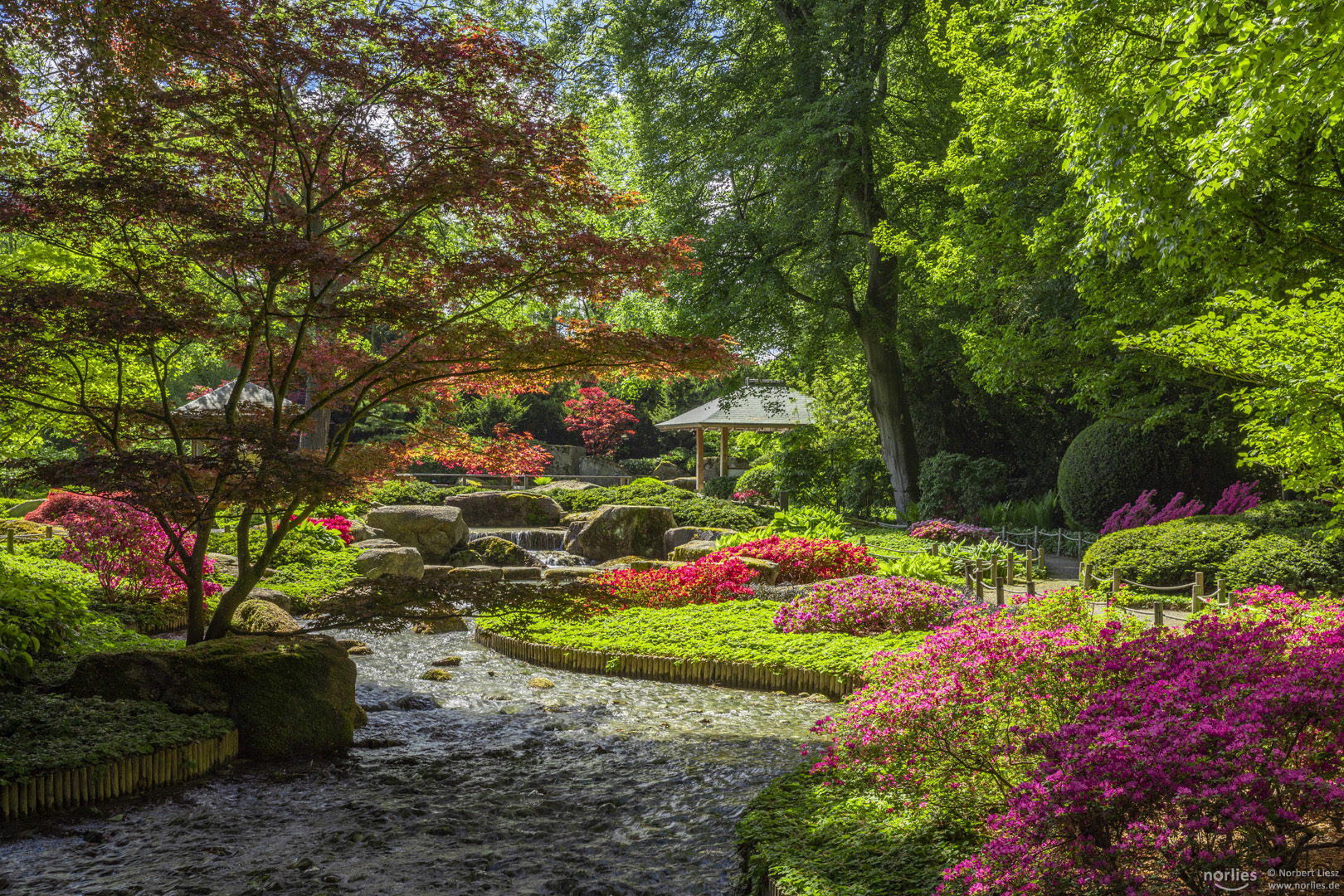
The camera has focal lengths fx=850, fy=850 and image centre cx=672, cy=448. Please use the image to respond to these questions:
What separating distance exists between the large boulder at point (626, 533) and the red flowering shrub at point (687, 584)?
14.9 ft

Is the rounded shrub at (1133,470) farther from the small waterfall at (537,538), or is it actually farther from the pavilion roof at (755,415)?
the small waterfall at (537,538)

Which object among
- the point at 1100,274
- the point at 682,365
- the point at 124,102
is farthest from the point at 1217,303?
the point at 124,102

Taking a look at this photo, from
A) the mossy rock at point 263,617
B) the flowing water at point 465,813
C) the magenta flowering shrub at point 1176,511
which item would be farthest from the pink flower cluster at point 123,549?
the magenta flowering shrub at point 1176,511

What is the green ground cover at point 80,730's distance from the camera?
4.10 meters

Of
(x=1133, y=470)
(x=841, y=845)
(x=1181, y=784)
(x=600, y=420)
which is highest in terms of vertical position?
(x=600, y=420)

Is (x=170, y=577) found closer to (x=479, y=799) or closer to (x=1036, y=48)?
(x=479, y=799)

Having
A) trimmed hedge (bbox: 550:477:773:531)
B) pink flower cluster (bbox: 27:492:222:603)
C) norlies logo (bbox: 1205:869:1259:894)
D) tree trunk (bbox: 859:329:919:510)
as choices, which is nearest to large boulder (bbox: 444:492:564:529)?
trimmed hedge (bbox: 550:477:773:531)

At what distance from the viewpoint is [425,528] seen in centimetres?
1427

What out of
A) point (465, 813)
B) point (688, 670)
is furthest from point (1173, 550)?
point (465, 813)

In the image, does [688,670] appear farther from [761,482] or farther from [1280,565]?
[761,482]

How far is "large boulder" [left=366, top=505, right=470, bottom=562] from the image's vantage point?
14.2 metres

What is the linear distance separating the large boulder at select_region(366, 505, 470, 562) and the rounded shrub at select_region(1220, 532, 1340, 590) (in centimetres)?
1094

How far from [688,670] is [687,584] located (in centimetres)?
287

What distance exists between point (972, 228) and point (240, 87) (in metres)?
10.5
